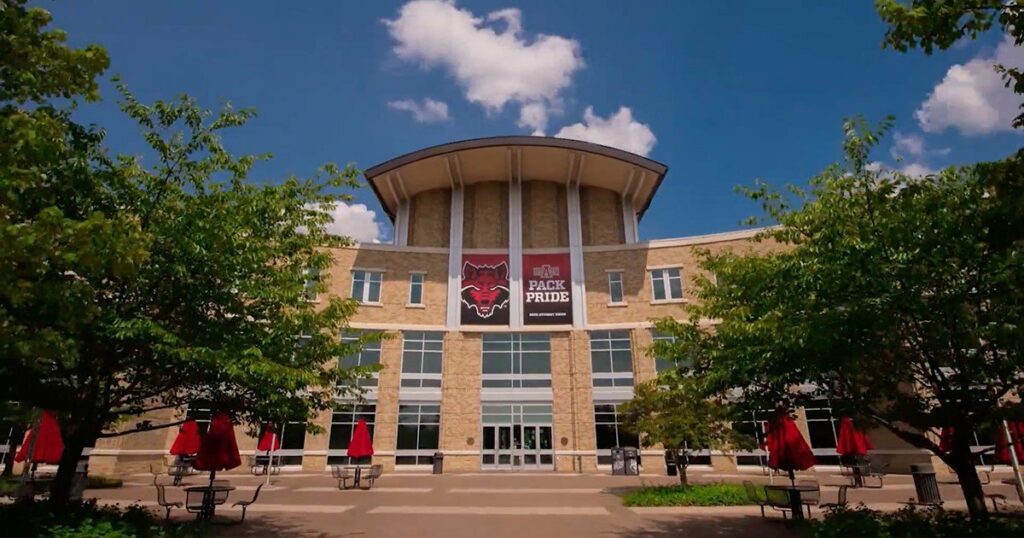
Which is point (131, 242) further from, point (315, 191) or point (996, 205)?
point (996, 205)

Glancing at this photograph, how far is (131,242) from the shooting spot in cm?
649

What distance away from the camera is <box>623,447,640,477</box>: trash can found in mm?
28344

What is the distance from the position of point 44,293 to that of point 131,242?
44.3 inches

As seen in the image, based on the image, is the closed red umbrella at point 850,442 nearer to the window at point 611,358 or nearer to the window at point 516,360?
the window at point 611,358

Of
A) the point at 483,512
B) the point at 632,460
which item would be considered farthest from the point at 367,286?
the point at 483,512

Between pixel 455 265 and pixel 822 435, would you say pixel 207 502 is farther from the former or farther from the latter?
pixel 822 435

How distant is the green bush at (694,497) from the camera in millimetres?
15203

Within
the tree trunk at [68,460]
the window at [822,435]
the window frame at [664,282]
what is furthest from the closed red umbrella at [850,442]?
the tree trunk at [68,460]

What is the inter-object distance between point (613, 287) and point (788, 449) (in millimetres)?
19661

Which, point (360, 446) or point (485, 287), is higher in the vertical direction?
point (485, 287)

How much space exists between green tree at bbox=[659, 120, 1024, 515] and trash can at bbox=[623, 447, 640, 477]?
63.0ft

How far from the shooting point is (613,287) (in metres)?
33.0

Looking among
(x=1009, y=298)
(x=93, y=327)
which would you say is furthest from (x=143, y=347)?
(x=1009, y=298)

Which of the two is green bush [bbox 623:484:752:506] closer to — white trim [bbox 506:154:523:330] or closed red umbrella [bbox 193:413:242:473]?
closed red umbrella [bbox 193:413:242:473]
